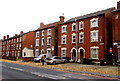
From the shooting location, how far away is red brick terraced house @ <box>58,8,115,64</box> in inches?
1049

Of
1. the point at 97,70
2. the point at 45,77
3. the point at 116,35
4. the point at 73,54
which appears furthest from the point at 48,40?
the point at 45,77

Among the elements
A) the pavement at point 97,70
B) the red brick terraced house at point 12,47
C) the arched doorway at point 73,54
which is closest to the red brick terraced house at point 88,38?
the arched doorway at point 73,54

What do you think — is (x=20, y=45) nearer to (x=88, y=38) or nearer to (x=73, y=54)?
(x=73, y=54)

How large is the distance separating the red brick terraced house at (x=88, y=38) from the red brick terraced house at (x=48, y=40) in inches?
134

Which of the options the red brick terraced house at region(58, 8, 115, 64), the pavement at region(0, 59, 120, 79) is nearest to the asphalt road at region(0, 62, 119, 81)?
the pavement at region(0, 59, 120, 79)

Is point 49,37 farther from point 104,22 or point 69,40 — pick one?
point 104,22

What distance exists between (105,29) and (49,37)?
1728cm

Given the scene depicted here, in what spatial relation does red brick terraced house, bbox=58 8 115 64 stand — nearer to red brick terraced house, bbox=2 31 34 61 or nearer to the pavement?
the pavement

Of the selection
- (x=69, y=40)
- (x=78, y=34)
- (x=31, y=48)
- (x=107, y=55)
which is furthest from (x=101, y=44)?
(x=31, y=48)

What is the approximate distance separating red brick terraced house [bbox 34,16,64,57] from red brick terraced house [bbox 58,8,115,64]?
340cm

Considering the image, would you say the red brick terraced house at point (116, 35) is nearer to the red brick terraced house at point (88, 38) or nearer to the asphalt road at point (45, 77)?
the red brick terraced house at point (88, 38)

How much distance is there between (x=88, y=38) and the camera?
29219mm

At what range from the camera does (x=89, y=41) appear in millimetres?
28875

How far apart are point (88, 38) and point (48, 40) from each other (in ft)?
46.0
